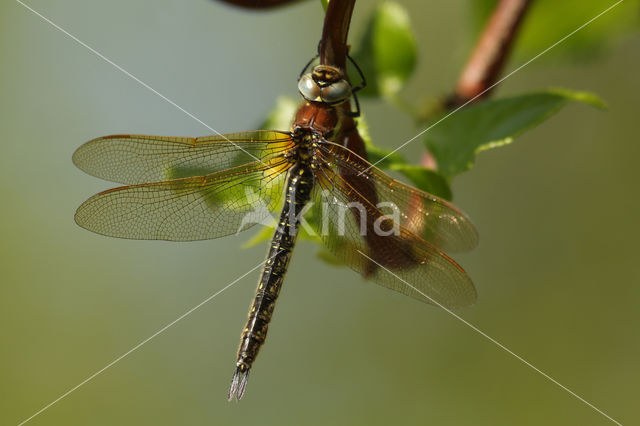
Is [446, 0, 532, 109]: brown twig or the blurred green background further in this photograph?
the blurred green background

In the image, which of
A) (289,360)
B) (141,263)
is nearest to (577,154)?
(289,360)

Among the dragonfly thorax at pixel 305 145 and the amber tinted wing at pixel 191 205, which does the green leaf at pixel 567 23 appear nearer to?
the dragonfly thorax at pixel 305 145

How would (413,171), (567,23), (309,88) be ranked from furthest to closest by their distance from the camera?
1. (567,23)
2. (309,88)
3. (413,171)

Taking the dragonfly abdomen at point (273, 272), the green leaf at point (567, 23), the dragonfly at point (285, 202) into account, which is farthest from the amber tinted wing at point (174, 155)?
the green leaf at point (567, 23)

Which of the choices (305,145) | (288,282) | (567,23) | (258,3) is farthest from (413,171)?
(288,282)

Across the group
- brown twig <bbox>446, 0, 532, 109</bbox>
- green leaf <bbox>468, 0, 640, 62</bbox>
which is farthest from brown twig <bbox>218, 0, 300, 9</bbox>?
green leaf <bbox>468, 0, 640, 62</bbox>

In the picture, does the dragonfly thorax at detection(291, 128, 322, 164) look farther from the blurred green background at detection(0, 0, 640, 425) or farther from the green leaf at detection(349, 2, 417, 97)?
the blurred green background at detection(0, 0, 640, 425)

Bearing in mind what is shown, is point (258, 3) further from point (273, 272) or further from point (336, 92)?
point (273, 272)
